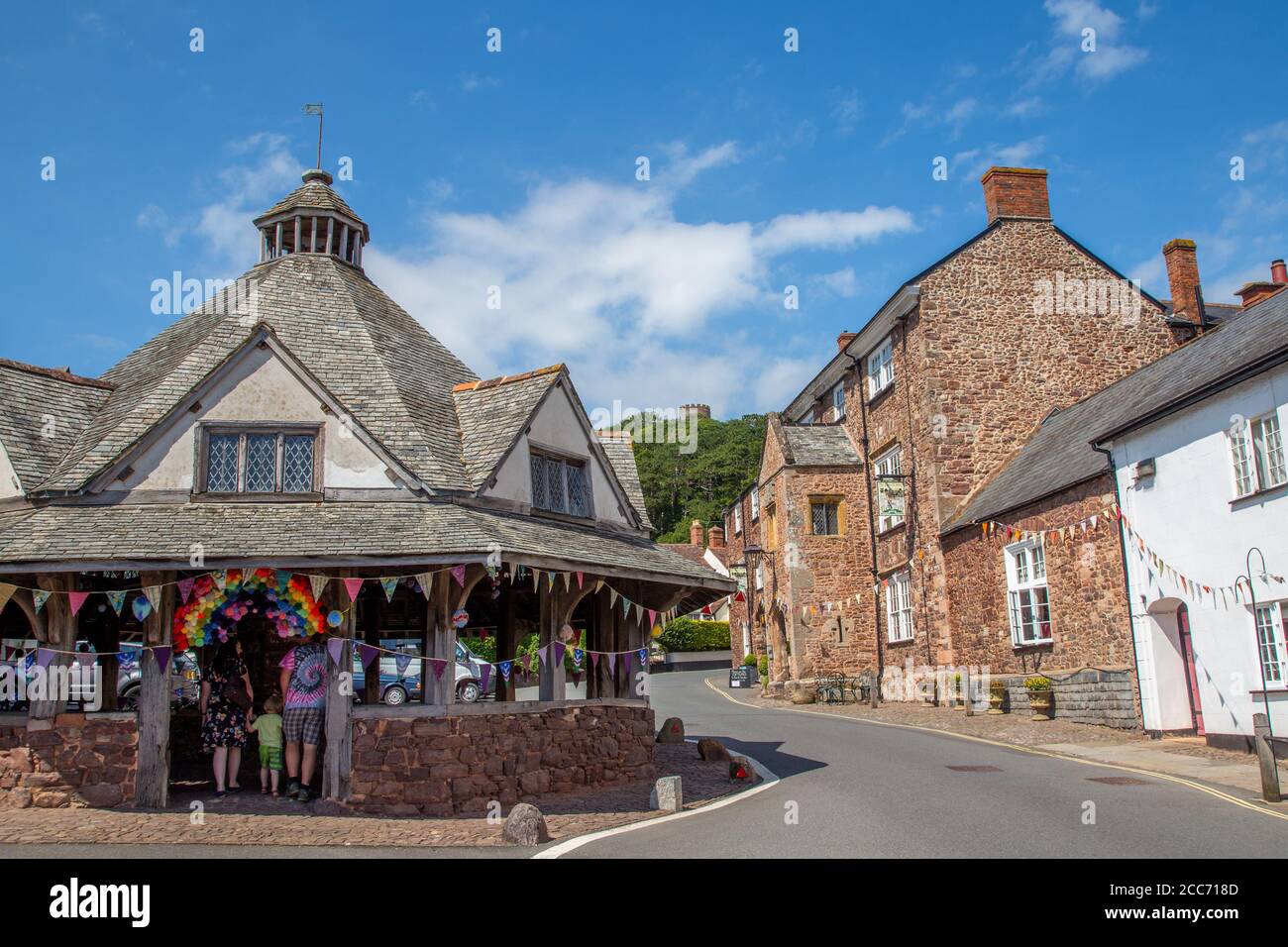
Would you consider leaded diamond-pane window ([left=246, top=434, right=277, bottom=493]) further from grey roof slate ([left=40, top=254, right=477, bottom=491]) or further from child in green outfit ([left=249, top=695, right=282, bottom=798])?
child in green outfit ([left=249, top=695, right=282, bottom=798])

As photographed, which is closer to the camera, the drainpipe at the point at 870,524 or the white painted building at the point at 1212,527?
the white painted building at the point at 1212,527

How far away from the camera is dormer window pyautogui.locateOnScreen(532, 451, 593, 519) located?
15305 millimetres

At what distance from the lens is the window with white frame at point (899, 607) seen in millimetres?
28688

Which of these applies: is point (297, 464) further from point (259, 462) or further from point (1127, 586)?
point (1127, 586)

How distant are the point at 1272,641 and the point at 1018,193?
1681 cm

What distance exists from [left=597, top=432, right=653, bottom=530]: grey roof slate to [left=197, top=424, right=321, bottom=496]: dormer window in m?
5.73

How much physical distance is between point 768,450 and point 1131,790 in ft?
75.4

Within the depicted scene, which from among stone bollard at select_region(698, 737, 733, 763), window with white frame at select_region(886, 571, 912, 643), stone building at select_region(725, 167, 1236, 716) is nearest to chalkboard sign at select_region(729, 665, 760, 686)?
stone building at select_region(725, 167, 1236, 716)

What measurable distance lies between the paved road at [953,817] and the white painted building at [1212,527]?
309 cm

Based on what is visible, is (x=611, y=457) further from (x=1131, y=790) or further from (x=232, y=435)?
(x=1131, y=790)

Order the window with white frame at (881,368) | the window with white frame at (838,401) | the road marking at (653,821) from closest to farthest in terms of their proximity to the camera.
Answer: the road marking at (653,821)
the window with white frame at (881,368)
the window with white frame at (838,401)

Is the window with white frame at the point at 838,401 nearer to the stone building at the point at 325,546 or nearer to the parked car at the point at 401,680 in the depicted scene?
the parked car at the point at 401,680

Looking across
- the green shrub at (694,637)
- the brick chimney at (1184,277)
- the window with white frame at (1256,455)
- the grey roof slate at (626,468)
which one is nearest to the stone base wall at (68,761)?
the grey roof slate at (626,468)
